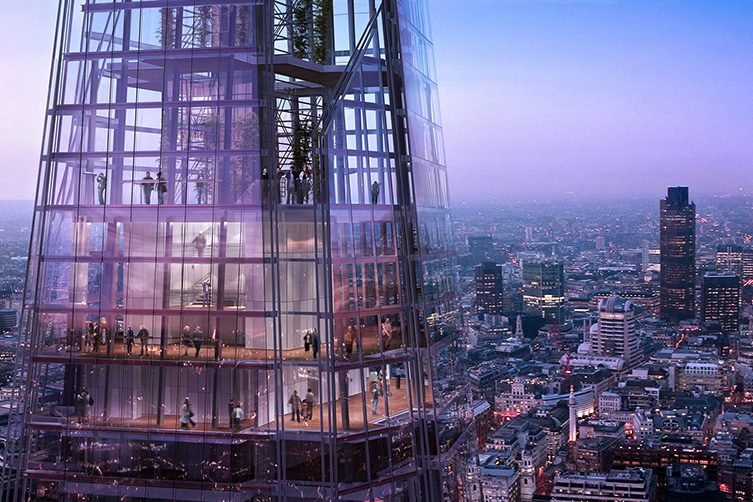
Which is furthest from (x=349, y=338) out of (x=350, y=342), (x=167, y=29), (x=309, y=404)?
(x=167, y=29)

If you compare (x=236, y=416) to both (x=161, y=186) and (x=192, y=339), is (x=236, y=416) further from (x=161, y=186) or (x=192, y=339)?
(x=161, y=186)

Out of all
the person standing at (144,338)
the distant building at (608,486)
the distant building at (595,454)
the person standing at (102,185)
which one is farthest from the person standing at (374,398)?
the distant building at (595,454)

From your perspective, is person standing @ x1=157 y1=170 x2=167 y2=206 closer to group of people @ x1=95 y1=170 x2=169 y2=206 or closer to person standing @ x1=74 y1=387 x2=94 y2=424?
group of people @ x1=95 y1=170 x2=169 y2=206

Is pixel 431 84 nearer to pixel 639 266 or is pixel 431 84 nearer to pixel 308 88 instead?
pixel 308 88

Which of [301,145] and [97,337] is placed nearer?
[97,337]

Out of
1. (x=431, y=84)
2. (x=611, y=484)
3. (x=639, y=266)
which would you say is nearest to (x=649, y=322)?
(x=639, y=266)

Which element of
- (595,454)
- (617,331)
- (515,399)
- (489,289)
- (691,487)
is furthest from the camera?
(617,331)

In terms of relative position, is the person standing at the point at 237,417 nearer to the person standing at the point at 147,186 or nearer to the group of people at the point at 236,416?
the group of people at the point at 236,416

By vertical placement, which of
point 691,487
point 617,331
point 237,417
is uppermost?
point 617,331
